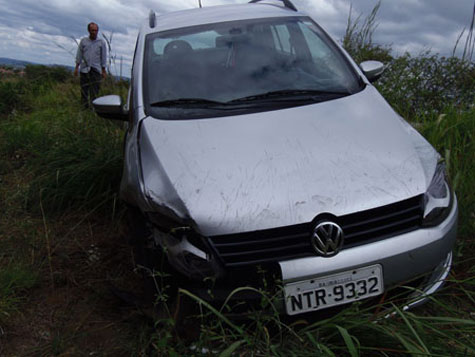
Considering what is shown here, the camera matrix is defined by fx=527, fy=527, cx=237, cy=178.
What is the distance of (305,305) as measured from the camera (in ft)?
6.68

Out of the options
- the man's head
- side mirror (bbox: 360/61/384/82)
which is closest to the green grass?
side mirror (bbox: 360/61/384/82)

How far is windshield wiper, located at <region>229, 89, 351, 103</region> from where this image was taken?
2.91 metres

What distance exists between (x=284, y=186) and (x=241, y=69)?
122 cm

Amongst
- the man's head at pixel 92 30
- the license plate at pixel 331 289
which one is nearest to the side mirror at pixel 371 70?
the license plate at pixel 331 289

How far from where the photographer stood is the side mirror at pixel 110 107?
3279 mm

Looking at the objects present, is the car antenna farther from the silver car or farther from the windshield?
the silver car

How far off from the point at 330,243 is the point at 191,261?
1.81 feet

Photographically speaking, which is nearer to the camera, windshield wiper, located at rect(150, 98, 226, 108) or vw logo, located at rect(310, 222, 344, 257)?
vw logo, located at rect(310, 222, 344, 257)

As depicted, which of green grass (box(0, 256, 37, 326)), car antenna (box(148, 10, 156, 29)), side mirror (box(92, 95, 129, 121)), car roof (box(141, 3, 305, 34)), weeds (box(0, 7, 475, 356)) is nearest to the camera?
weeds (box(0, 7, 475, 356))

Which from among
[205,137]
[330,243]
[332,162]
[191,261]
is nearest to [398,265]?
[330,243]

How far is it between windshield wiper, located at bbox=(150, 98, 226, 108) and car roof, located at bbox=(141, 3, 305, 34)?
35.3 inches

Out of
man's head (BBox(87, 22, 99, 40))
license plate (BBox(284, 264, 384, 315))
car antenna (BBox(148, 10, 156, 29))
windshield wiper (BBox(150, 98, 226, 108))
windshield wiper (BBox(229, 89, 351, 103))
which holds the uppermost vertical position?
→ car antenna (BBox(148, 10, 156, 29))

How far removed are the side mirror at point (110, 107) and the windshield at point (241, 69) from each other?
0.95 feet

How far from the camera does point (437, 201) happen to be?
7.48ft
